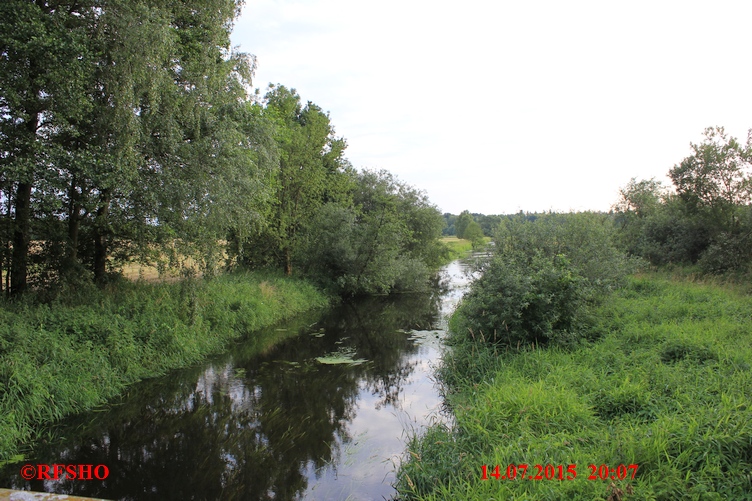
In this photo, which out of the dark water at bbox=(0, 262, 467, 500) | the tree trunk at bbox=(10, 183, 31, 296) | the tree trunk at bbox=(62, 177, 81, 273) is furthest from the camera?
the tree trunk at bbox=(62, 177, 81, 273)

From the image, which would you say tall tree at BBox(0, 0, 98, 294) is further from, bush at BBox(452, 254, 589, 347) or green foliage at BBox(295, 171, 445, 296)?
green foliage at BBox(295, 171, 445, 296)

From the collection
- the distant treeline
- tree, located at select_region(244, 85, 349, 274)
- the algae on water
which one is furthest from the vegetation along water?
tree, located at select_region(244, 85, 349, 274)

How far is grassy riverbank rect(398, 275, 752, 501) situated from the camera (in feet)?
13.1

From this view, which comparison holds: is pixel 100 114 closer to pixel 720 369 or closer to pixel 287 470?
pixel 287 470

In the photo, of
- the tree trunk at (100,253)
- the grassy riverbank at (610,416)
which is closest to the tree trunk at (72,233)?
the tree trunk at (100,253)

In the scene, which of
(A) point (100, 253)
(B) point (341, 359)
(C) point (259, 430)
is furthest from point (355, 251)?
(C) point (259, 430)

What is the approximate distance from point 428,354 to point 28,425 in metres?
8.67

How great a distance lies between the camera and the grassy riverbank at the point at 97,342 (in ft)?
22.7

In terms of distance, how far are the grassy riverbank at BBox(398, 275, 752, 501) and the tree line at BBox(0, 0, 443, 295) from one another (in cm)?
747

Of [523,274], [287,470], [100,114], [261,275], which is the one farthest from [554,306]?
[261,275]

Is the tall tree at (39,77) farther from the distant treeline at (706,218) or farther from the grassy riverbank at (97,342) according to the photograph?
the distant treeline at (706,218)

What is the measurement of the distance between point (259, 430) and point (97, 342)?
15.2ft

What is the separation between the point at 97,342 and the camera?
9.09 metres

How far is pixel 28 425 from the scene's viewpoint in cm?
669
